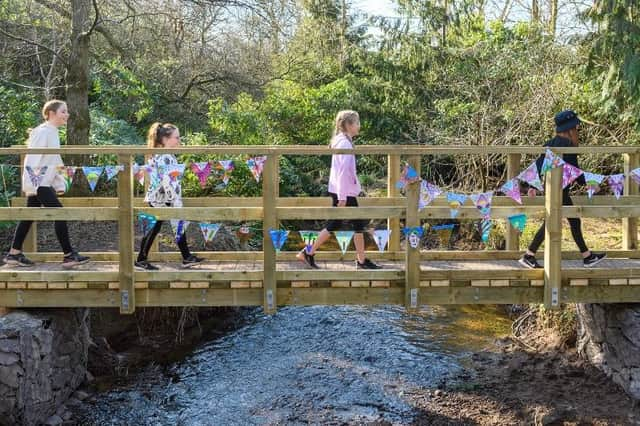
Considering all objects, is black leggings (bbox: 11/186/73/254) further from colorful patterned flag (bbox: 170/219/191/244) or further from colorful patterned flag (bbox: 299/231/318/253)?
colorful patterned flag (bbox: 299/231/318/253)

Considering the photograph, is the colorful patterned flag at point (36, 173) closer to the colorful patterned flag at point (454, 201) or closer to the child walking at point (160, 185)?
the child walking at point (160, 185)

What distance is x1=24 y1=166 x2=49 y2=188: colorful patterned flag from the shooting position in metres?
5.99

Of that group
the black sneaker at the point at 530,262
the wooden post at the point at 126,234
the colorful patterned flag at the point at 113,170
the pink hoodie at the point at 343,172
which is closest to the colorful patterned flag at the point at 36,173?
the colorful patterned flag at the point at 113,170

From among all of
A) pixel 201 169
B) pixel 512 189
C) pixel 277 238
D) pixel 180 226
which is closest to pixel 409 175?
pixel 512 189

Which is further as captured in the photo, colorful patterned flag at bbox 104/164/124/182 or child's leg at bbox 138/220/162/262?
child's leg at bbox 138/220/162/262

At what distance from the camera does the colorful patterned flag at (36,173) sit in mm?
5992

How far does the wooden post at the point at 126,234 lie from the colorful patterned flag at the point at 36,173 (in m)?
0.78

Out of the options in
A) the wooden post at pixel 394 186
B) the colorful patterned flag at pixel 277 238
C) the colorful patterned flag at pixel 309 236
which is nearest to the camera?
the colorful patterned flag at pixel 277 238

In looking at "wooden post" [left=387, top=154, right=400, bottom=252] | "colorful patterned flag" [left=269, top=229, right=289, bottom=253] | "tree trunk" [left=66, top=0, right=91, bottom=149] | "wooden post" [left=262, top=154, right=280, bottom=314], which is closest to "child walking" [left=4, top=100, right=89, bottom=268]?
"wooden post" [left=262, top=154, right=280, bottom=314]

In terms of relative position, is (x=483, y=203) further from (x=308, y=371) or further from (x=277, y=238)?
(x=308, y=371)

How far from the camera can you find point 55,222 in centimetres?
614

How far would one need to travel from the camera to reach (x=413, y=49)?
1614cm

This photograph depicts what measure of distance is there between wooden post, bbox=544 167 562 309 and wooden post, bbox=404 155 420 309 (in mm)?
1186

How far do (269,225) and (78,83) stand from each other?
6.50m
